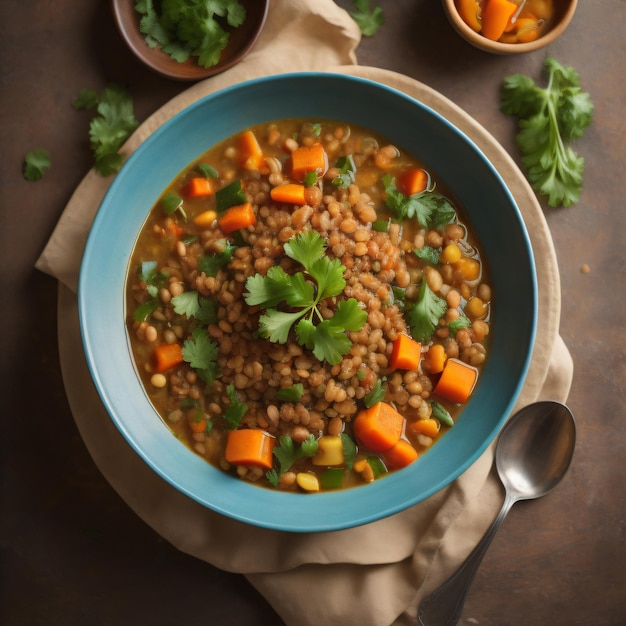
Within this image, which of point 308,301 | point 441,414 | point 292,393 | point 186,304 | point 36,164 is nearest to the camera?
point 308,301

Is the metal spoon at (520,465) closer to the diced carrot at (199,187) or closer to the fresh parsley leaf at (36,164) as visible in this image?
the diced carrot at (199,187)

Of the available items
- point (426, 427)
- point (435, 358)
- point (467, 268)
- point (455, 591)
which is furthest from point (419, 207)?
point (455, 591)

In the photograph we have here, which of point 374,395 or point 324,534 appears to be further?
point 324,534

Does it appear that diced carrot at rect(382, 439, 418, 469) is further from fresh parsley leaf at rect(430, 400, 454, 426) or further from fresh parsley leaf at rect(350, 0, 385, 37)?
fresh parsley leaf at rect(350, 0, 385, 37)

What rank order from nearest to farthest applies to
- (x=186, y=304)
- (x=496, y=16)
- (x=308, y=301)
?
1. (x=308, y=301)
2. (x=186, y=304)
3. (x=496, y=16)

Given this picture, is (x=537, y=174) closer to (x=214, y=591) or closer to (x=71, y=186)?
(x=71, y=186)

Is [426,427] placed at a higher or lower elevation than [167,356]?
higher

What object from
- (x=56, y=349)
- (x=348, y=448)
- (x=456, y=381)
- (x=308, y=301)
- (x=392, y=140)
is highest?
(x=392, y=140)

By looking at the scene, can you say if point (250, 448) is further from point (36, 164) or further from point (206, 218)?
point (36, 164)
